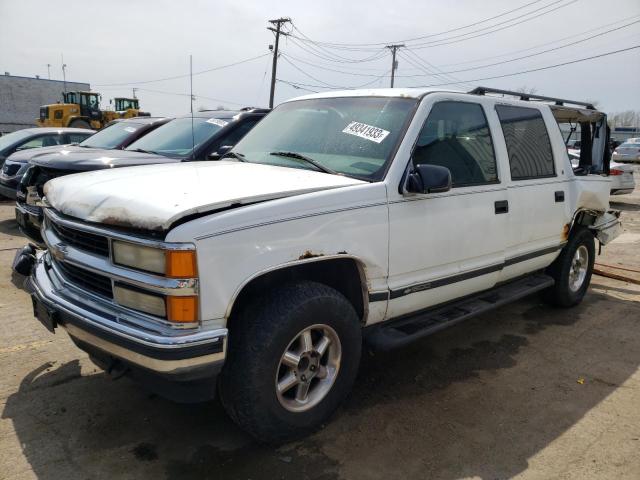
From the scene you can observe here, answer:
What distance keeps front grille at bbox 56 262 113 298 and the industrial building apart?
60.2 meters

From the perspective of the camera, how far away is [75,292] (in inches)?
110

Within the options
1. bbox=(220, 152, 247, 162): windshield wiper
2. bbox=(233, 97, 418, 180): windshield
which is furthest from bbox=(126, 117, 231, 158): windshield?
bbox=(233, 97, 418, 180): windshield

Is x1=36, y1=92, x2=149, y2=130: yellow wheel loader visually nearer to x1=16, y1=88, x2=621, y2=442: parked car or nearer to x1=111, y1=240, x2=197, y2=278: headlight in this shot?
x1=16, y1=88, x2=621, y2=442: parked car

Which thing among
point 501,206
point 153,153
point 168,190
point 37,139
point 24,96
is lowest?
point 501,206

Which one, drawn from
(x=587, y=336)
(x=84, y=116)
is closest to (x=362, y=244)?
(x=587, y=336)

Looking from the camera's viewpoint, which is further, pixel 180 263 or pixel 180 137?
pixel 180 137

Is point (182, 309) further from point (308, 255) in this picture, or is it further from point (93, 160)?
point (93, 160)

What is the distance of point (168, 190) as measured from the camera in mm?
2621

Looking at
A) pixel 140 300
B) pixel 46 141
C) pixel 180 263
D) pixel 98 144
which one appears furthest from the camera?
pixel 46 141

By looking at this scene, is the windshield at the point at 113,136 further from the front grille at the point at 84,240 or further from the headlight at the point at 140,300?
the headlight at the point at 140,300

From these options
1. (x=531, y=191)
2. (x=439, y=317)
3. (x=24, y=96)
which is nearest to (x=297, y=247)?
(x=439, y=317)

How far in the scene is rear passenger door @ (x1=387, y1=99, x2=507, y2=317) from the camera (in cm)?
320

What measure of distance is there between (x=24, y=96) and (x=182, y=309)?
2591 inches

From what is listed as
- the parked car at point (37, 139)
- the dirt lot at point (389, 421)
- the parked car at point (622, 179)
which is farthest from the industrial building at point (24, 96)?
the dirt lot at point (389, 421)
